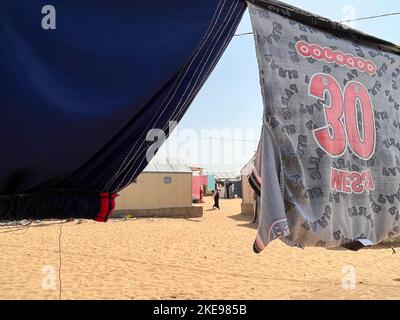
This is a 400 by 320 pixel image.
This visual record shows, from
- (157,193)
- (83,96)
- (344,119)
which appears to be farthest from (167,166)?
(83,96)

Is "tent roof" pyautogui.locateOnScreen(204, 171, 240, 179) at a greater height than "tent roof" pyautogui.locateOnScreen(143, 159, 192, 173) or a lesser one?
greater

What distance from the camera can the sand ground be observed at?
208 inches

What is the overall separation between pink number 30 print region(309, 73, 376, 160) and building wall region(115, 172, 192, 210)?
15.2 metres

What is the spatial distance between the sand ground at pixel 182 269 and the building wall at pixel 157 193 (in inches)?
244

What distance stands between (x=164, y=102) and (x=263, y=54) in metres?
0.73

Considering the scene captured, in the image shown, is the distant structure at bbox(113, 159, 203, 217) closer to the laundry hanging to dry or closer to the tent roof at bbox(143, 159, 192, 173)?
the tent roof at bbox(143, 159, 192, 173)

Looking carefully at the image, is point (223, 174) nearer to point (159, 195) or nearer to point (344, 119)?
point (159, 195)

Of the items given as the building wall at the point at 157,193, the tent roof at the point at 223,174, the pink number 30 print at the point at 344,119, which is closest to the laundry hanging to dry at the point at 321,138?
the pink number 30 print at the point at 344,119

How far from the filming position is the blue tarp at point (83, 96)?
1393 millimetres

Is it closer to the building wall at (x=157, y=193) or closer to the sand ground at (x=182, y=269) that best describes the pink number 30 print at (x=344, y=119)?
the sand ground at (x=182, y=269)

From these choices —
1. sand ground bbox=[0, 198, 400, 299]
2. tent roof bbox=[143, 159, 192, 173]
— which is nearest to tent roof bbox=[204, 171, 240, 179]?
tent roof bbox=[143, 159, 192, 173]

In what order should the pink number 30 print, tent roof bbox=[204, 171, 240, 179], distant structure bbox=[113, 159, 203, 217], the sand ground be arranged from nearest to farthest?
the pink number 30 print, the sand ground, distant structure bbox=[113, 159, 203, 217], tent roof bbox=[204, 171, 240, 179]
